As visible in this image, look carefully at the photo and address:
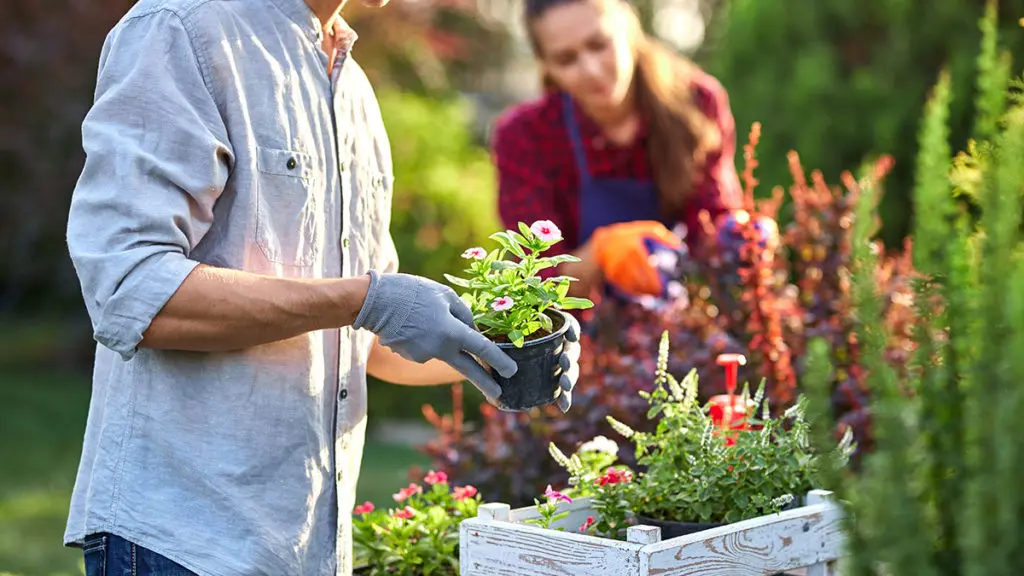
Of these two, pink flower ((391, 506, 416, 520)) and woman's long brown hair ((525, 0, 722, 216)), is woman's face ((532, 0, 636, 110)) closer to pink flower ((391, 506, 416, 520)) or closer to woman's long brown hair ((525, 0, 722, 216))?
woman's long brown hair ((525, 0, 722, 216))

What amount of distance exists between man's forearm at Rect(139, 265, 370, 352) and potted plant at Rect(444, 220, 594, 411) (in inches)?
8.6

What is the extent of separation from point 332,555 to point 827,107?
4.46 meters

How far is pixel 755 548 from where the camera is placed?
6.28ft

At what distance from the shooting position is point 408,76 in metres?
11.8

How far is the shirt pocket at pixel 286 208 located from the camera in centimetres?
183

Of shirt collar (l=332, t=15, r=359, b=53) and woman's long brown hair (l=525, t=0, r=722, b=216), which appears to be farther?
woman's long brown hair (l=525, t=0, r=722, b=216)

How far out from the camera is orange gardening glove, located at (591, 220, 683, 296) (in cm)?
342

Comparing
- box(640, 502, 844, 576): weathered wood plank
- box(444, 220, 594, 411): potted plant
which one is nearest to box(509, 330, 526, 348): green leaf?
box(444, 220, 594, 411): potted plant

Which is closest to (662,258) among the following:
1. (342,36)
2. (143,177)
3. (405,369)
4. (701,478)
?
(405,369)

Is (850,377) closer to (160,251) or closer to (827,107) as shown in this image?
(160,251)

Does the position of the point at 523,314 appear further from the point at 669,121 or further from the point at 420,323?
the point at 669,121

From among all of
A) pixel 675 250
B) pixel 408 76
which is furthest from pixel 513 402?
pixel 408 76

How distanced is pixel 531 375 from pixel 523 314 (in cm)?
10

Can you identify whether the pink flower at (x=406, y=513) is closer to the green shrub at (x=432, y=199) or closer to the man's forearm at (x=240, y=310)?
the man's forearm at (x=240, y=310)
